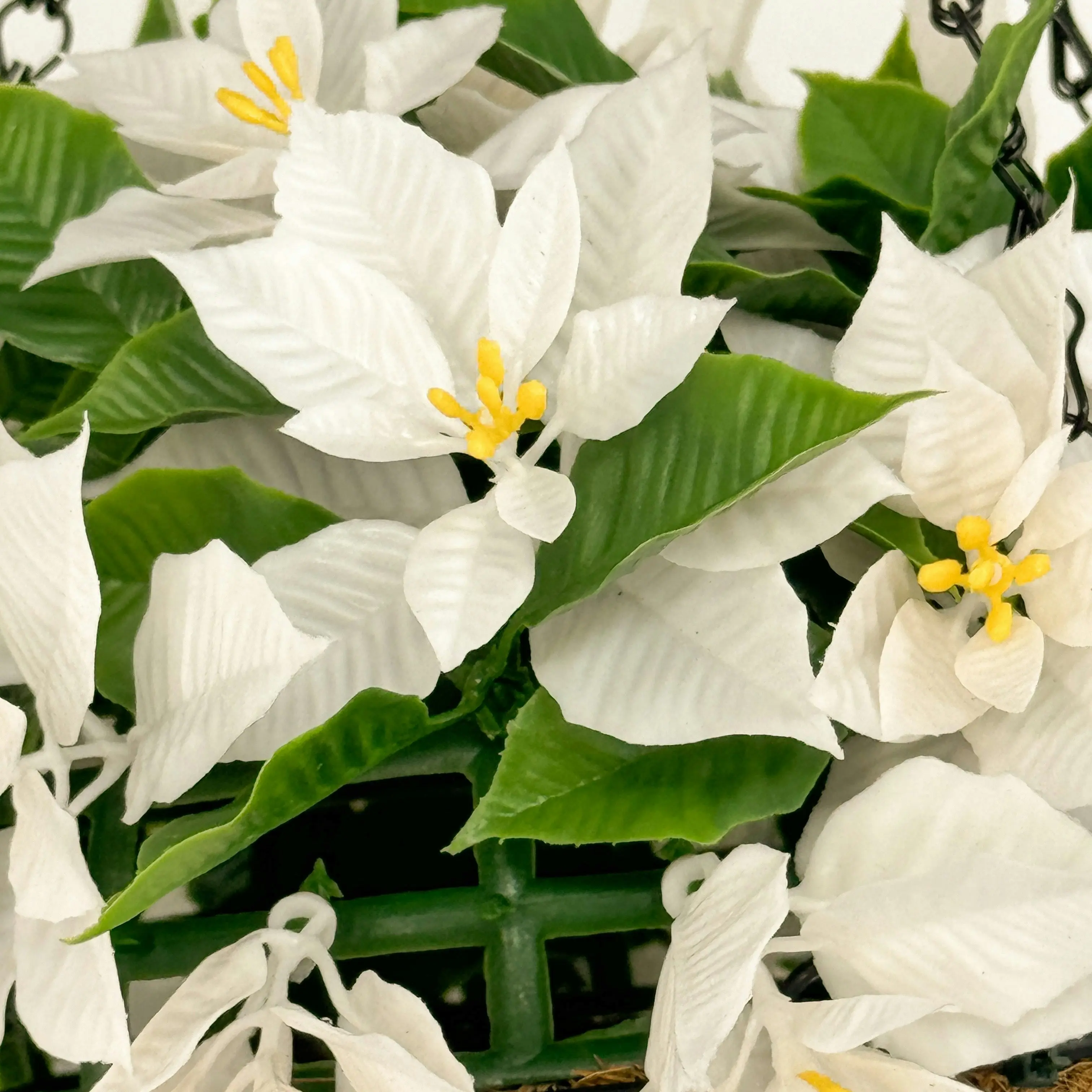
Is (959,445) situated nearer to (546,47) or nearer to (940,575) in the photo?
(940,575)

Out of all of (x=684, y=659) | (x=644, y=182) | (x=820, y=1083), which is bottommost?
(x=820, y=1083)

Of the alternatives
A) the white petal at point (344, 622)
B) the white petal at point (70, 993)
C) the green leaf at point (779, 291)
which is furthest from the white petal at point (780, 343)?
the white petal at point (70, 993)

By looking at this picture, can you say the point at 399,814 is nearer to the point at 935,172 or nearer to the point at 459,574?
the point at 459,574

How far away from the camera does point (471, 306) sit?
0.89ft

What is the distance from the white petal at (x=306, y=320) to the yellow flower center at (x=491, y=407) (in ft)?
0.03

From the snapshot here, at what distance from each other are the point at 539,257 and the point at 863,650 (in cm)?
12

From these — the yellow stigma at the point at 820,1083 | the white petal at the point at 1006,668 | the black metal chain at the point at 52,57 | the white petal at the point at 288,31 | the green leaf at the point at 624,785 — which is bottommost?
the yellow stigma at the point at 820,1083

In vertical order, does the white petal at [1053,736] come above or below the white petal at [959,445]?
below

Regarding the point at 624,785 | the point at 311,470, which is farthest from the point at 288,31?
the point at 624,785

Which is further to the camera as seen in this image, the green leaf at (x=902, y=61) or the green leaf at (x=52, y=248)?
the green leaf at (x=902, y=61)

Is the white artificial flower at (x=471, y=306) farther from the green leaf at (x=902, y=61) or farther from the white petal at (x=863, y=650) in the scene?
the green leaf at (x=902, y=61)

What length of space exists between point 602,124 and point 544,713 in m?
0.14

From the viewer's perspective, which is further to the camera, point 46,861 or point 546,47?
point 546,47

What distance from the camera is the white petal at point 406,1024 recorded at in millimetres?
250
